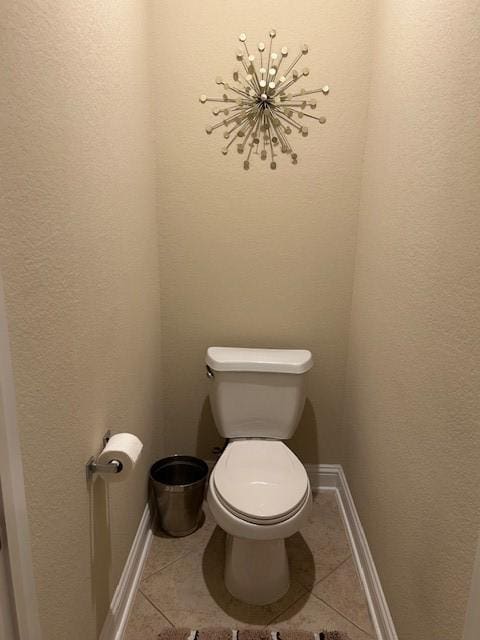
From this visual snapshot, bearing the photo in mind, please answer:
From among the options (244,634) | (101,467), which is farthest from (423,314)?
(244,634)

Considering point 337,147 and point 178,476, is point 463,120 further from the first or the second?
point 178,476

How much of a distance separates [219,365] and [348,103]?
1186 millimetres

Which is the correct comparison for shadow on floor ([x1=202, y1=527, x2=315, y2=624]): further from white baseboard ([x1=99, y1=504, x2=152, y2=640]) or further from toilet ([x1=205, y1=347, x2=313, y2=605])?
white baseboard ([x1=99, y1=504, x2=152, y2=640])

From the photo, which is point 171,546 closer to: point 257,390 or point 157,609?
point 157,609

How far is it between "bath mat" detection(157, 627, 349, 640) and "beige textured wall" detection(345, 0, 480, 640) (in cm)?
28

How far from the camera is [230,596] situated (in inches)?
70.5

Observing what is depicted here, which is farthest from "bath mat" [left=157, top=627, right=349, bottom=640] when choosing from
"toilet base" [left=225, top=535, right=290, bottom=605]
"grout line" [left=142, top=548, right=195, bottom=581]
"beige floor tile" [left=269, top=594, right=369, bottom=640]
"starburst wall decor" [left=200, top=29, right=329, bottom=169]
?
"starburst wall decor" [left=200, top=29, right=329, bottom=169]

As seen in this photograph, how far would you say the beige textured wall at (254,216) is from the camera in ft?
6.11

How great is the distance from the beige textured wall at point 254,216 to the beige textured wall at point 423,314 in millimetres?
176

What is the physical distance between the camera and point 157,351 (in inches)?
84.5

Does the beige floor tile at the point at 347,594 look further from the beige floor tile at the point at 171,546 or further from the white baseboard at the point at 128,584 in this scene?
the white baseboard at the point at 128,584

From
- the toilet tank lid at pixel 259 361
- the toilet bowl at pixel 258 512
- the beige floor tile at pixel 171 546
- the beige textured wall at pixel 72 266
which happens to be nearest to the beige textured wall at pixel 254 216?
the toilet tank lid at pixel 259 361

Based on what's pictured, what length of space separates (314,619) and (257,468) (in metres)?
0.55

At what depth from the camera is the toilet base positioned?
5.65 ft
